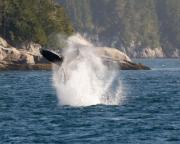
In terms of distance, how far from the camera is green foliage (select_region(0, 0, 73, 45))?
5920 inches

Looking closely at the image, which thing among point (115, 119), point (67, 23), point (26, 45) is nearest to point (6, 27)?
point (26, 45)

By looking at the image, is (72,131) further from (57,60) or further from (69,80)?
(69,80)

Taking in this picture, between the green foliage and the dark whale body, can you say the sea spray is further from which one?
the green foliage

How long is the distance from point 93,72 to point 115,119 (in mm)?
13742

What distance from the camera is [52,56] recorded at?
5747 centimetres

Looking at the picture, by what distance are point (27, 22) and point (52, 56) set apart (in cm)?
9587

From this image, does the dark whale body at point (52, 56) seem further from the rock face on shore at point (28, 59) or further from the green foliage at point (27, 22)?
the green foliage at point (27, 22)

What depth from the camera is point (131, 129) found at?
45.0m

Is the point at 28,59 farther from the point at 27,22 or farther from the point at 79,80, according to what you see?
the point at 79,80

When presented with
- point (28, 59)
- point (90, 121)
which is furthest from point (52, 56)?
point (28, 59)

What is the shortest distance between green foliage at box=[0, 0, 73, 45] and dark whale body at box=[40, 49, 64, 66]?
9149cm

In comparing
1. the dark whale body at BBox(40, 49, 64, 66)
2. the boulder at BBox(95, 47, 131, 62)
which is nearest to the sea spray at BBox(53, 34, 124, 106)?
the dark whale body at BBox(40, 49, 64, 66)

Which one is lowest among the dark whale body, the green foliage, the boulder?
the boulder

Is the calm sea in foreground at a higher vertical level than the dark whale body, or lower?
lower
